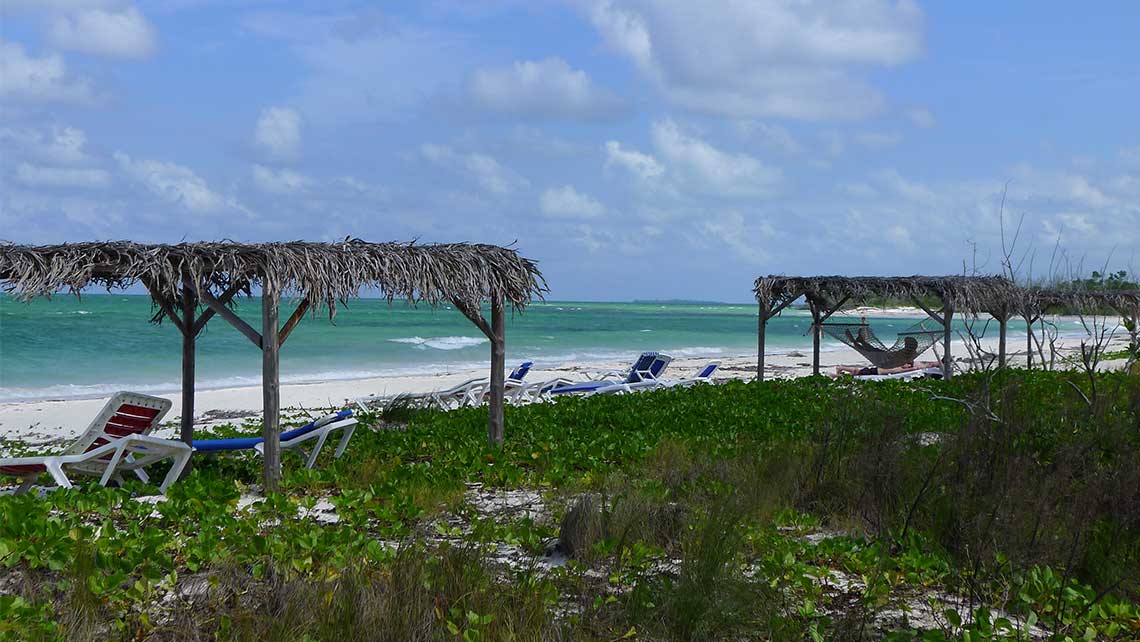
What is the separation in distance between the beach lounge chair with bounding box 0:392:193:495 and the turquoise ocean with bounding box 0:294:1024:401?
195 inches

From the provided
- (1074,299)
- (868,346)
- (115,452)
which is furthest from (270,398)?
(1074,299)

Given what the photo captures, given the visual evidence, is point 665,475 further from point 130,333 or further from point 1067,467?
point 130,333

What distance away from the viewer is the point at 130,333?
3594 centimetres

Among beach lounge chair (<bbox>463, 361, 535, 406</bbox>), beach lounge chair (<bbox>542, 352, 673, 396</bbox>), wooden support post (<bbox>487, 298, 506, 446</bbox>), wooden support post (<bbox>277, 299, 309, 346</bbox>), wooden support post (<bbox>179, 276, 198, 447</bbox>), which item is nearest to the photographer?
wooden support post (<bbox>277, 299, 309, 346</bbox>)

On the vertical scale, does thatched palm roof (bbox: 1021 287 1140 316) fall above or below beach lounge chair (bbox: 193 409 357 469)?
above

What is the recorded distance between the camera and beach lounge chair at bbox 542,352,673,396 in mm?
12969

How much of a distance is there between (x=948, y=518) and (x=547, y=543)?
6.40ft

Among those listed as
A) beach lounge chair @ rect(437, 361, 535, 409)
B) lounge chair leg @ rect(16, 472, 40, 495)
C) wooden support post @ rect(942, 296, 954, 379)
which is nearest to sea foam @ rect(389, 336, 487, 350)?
beach lounge chair @ rect(437, 361, 535, 409)

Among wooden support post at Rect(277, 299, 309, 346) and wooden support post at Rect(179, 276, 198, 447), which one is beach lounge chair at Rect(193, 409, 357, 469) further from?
wooden support post at Rect(277, 299, 309, 346)

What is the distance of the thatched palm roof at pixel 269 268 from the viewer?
5891mm

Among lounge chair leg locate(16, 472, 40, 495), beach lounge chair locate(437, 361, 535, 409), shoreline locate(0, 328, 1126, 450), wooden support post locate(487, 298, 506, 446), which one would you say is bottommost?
shoreline locate(0, 328, 1126, 450)

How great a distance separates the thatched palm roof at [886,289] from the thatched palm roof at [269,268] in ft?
27.7

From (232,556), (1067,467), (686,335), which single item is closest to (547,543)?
(232,556)

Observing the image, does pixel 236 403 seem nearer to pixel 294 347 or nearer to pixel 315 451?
pixel 315 451
